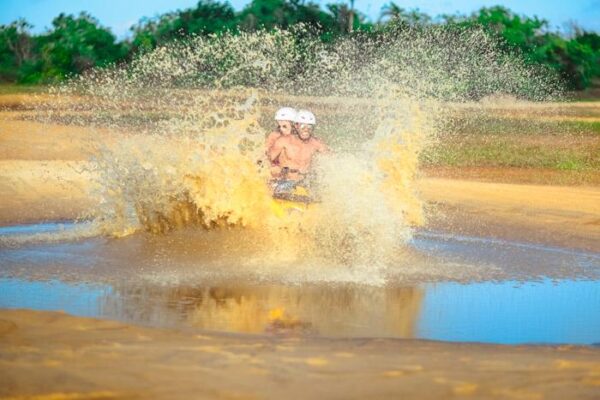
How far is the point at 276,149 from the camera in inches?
522

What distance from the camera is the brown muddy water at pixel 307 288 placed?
819 cm

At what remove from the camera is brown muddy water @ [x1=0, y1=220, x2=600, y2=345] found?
26.9 feet

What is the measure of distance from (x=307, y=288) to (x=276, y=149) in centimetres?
401

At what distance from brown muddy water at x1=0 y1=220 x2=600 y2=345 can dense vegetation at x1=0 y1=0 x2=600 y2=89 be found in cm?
2963

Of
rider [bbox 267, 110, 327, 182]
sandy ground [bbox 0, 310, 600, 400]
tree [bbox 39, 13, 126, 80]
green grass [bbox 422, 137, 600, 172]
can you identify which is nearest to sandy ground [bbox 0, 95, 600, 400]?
sandy ground [bbox 0, 310, 600, 400]

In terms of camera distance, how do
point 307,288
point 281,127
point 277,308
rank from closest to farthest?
point 277,308, point 307,288, point 281,127

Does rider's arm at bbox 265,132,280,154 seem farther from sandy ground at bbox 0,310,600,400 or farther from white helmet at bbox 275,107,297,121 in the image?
sandy ground at bbox 0,310,600,400

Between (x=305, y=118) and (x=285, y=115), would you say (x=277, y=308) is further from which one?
(x=285, y=115)

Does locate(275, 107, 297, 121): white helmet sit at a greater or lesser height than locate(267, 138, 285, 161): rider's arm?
greater

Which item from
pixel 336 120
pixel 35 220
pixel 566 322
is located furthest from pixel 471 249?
pixel 336 120

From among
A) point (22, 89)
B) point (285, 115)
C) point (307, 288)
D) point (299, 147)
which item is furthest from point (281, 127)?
point (22, 89)

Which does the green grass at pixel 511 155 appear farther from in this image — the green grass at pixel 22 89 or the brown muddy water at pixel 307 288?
the green grass at pixel 22 89

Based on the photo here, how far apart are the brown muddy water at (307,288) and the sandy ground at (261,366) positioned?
789 millimetres

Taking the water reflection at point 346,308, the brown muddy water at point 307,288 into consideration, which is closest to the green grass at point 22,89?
the brown muddy water at point 307,288
